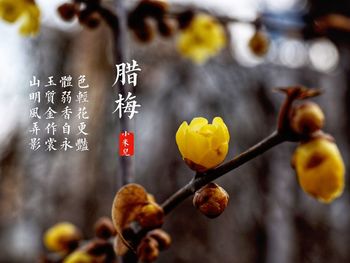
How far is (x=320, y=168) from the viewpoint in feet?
1.37

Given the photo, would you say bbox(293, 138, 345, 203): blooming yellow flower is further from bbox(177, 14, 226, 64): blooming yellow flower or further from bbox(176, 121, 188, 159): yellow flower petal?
bbox(177, 14, 226, 64): blooming yellow flower

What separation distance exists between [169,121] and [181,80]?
320 millimetres

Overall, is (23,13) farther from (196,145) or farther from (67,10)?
(196,145)

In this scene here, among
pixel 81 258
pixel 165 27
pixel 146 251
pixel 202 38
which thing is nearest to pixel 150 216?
pixel 146 251

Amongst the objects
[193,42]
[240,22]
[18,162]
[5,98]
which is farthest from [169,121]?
[240,22]

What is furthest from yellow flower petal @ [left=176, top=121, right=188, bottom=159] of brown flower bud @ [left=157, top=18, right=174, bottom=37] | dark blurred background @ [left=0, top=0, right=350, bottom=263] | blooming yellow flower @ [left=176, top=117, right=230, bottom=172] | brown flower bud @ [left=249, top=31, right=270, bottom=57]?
dark blurred background @ [left=0, top=0, right=350, bottom=263]

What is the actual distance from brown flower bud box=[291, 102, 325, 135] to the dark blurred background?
5.66 ft

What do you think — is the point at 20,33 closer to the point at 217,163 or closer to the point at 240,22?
the point at 240,22

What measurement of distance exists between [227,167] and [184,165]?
97.6 inches

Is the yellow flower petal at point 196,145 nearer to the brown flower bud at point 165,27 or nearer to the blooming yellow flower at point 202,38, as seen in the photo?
the brown flower bud at point 165,27

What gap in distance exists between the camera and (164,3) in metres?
0.78

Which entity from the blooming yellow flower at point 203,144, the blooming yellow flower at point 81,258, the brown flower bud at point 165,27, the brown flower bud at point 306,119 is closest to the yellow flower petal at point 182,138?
the blooming yellow flower at point 203,144

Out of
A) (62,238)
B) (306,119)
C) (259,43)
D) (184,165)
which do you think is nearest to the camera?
(306,119)

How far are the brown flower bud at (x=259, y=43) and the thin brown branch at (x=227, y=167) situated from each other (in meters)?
0.66
